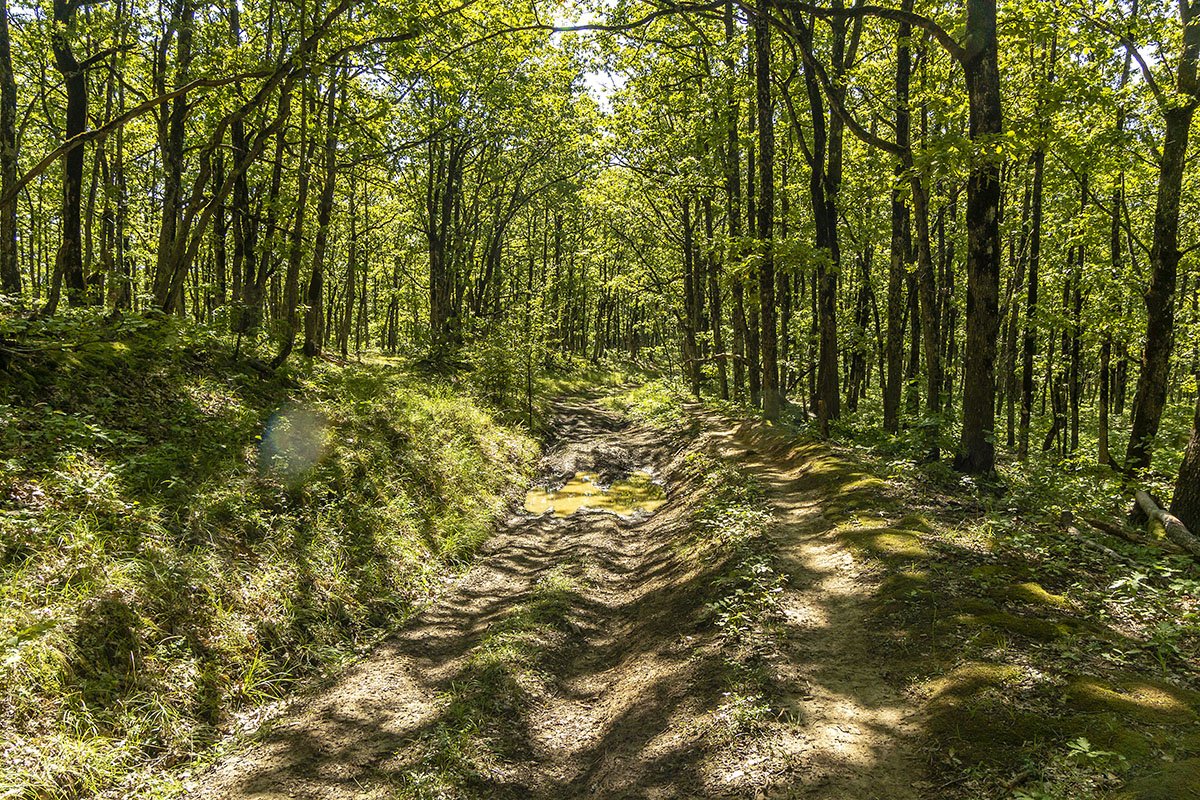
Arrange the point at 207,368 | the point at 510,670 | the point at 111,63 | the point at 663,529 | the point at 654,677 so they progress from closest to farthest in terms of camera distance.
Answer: the point at 654,677, the point at 510,670, the point at 207,368, the point at 663,529, the point at 111,63

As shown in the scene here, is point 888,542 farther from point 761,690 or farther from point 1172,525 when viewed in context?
point 1172,525

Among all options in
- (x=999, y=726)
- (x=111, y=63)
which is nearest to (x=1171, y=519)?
(x=999, y=726)

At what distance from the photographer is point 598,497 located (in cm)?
1441

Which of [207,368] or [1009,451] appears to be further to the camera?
[1009,451]

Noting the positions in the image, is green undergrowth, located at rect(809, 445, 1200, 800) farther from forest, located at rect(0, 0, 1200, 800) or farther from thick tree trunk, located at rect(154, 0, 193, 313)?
thick tree trunk, located at rect(154, 0, 193, 313)

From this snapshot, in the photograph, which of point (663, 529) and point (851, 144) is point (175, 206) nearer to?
point (663, 529)

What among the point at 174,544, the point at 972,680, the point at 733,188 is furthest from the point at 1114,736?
the point at 733,188

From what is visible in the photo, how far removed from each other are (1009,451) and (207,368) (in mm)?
24612

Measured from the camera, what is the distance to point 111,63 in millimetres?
14875

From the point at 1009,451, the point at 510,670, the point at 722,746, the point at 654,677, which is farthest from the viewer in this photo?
the point at 1009,451

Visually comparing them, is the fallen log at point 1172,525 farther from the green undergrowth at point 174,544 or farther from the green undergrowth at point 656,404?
the green undergrowth at point 656,404

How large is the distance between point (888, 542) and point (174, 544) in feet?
26.1

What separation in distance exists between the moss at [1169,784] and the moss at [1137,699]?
18.8 inches

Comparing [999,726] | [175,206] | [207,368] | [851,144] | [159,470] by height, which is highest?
[851,144]
